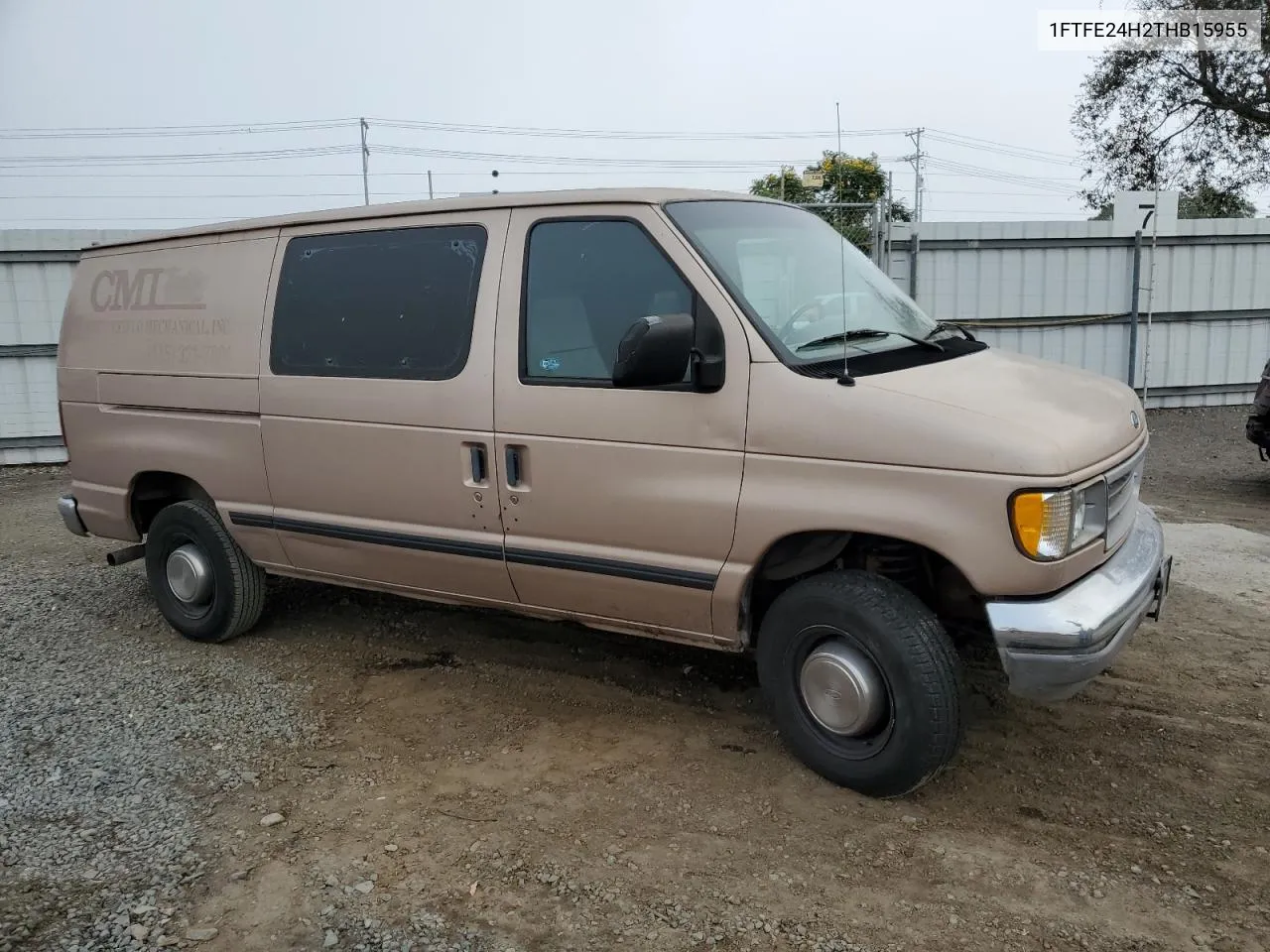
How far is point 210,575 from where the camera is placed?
533cm

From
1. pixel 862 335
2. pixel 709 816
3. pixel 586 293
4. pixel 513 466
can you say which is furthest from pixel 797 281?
pixel 709 816

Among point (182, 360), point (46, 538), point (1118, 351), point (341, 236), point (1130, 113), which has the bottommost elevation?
point (46, 538)

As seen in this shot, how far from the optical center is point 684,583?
3.79 metres

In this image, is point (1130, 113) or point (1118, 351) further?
point (1130, 113)

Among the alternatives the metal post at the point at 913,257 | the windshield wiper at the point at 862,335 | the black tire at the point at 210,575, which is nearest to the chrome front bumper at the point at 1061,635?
the windshield wiper at the point at 862,335

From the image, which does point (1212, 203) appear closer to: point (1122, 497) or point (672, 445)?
point (1122, 497)

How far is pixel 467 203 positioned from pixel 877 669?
99.2 inches

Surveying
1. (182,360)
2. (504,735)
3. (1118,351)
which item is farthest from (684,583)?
(1118,351)

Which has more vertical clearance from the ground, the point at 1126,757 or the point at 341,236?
the point at 341,236

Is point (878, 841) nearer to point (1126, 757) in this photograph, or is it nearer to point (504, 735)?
point (1126, 757)

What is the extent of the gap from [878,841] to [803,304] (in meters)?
1.94

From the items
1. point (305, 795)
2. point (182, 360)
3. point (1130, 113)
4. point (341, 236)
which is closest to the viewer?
point (305, 795)

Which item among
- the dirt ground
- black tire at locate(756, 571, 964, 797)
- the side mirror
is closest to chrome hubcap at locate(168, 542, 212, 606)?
the dirt ground

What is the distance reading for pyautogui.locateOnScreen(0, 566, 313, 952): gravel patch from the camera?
311 centimetres
